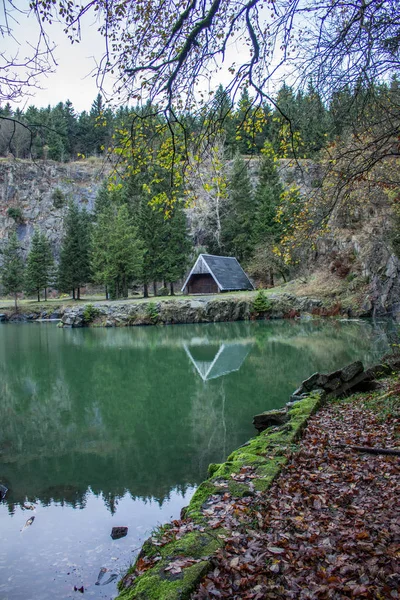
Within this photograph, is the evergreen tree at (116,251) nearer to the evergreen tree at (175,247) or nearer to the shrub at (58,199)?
the evergreen tree at (175,247)

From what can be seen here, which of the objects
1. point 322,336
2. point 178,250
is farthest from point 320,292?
point 178,250

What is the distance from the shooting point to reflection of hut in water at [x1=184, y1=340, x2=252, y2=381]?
1467 cm

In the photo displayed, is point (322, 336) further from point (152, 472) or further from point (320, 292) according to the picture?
point (152, 472)

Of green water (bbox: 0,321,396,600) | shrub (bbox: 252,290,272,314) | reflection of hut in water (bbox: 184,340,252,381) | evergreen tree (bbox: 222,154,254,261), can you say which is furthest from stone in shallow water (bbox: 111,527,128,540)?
evergreen tree (bbox: 222,154,254,261)

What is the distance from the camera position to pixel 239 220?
149ft

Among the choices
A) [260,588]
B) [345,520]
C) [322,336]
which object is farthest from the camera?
[322,336]

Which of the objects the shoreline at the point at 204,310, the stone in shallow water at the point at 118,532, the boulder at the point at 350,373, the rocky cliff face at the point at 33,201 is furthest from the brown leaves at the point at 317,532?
the rocky cliff face at the point at 33,201

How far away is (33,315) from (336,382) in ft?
126

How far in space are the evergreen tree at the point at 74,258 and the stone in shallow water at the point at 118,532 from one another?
133 feet

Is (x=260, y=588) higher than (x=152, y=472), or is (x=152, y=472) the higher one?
(x=260, y=588)

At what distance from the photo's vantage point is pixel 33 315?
138 feet

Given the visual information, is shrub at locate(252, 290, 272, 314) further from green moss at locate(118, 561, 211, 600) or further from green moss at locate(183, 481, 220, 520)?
green moss at locate(118, 561, 211, 600)

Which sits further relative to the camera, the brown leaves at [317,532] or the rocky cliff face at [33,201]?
the rocky cliff face at [33,201]

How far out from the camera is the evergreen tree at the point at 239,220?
4488 centimetres
